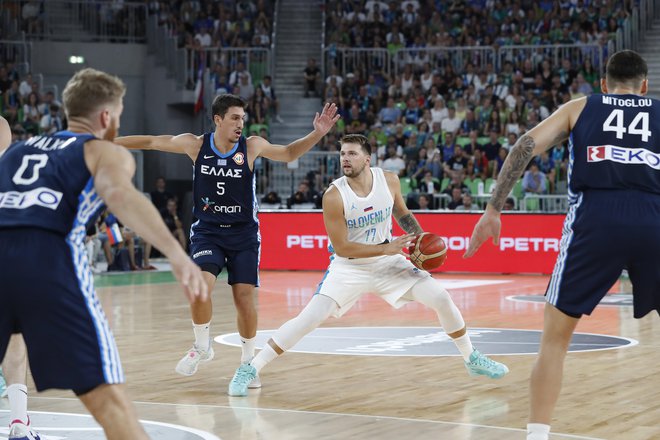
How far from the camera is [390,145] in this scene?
22.8 m

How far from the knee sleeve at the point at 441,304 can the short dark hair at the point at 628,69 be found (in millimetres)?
2906

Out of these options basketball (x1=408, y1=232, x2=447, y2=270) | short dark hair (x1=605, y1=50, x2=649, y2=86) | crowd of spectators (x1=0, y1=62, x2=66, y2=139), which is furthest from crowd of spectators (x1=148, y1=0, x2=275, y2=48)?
short dark hair (x1=605, y1=50, x2=649, y2=86)

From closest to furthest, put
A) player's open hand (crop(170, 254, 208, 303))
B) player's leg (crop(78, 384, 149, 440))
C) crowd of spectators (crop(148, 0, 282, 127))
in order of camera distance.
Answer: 1. player's open hand (crop(170, 254, 208, 303))
2. player's leg (crop(78, 384, 149, 440))
3. crowd of spectators (crop(148, 0, 282, 127))

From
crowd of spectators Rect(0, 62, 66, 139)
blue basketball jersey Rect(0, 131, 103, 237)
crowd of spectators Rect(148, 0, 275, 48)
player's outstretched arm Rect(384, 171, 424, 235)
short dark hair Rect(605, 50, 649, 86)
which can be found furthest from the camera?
crowd of spectators Rect(148, 0, 275, 48)

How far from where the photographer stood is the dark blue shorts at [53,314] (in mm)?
4125

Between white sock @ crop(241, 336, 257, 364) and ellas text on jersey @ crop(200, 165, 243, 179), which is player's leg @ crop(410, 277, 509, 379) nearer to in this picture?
white sock @ crop(241, 336, 257, 364)

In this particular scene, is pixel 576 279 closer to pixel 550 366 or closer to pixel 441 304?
pixel 550 366

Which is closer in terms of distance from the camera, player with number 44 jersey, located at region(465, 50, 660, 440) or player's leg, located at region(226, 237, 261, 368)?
player with number 44 jersey, located at region(465, 50, 660, 440)

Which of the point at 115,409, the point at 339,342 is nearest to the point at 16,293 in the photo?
the point at 115,409

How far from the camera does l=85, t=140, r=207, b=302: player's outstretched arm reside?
3.95 meters

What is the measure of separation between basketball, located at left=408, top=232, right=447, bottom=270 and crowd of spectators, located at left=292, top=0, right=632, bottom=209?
11943 millimetres

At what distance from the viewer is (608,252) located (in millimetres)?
5207

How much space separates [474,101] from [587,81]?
2.50 meters

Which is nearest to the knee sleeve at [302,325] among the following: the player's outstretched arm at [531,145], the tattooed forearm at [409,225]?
the tattooed forearm at [409,225]
